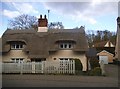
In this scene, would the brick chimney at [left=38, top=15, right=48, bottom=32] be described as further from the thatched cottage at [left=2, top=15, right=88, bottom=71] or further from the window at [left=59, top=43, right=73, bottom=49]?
the window at [left=59, top=43, right=73, bottom=49]

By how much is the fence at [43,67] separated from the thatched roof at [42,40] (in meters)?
5.64

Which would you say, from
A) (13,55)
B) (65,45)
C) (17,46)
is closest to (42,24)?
(17,46)

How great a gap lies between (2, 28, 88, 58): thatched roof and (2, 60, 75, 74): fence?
5.64 m

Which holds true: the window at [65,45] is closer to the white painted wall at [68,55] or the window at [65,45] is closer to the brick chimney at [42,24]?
the white painted wall at [68,55]

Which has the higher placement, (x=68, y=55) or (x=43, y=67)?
(x=68, y=55)

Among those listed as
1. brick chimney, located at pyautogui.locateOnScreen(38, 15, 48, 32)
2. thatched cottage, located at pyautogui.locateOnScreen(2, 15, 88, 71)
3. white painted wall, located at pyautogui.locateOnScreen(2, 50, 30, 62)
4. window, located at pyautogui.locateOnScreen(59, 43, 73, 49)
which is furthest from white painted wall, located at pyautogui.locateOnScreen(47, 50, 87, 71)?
brick chimney, located at pyautogui.locateOnScreen(38, 15, 48, 32)

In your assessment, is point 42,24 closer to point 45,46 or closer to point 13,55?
point 45,46

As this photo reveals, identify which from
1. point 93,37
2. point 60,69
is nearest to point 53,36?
point 60,69

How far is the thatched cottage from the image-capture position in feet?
107

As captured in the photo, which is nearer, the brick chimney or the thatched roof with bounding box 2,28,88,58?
the thatched roof with bounding box 2,28,88,58

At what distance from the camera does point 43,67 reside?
26.4 metres

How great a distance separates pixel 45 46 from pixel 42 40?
4.79ft

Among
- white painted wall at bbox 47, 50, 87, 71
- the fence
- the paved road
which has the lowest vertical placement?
the paved road

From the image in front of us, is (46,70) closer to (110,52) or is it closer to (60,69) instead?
(60,69)
